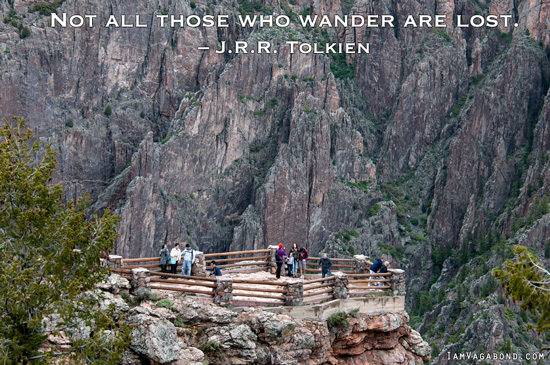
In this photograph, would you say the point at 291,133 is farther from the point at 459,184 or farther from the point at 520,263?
the point at 520,263

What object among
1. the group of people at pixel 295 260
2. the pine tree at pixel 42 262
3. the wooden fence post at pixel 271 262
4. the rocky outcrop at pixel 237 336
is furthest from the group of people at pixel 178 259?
the pine tree at pixel 42 262

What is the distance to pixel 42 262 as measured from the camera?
23.2m

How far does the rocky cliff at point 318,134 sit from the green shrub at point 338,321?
331 ft

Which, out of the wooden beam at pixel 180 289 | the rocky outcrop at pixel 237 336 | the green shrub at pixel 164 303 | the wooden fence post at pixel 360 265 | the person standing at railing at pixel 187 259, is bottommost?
→ the rocky outcrop at pixel 237 336

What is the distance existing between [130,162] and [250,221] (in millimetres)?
25078

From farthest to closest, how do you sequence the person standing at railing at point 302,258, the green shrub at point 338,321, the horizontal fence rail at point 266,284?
the person standing at railing at point 302,258
the green shrub at point 338,321
the horizontal fence rail at point 266,284

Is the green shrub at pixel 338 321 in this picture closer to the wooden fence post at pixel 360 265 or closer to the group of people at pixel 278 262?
the group of people at pixel 278 262

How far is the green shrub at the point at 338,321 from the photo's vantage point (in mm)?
31469

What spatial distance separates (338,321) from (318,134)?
128107 mm

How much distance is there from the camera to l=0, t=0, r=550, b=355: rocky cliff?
140m

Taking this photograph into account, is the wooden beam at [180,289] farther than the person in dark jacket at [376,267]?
No

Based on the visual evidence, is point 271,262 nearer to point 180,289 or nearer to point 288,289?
point 288,289

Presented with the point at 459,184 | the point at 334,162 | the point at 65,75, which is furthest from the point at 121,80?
the point at 459,184

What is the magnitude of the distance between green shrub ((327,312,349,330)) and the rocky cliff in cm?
10102
